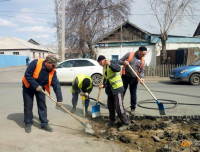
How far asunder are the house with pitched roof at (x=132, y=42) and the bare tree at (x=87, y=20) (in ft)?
3.19

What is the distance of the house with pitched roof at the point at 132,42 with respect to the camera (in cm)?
2119

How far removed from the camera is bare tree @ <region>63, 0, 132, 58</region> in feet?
66.3

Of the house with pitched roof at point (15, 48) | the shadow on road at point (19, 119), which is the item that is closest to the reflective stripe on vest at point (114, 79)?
the shadow on road at point (19, 119)

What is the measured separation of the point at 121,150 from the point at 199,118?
8.96 feet

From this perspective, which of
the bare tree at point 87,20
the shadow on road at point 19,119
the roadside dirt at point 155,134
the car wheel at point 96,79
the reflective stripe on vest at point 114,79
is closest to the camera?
the roadside dirt at point 155,134

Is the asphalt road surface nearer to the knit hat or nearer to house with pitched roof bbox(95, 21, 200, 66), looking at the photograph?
the knit hat

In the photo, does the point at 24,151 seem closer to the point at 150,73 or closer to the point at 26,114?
the point at 26,114

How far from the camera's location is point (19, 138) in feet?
14.0

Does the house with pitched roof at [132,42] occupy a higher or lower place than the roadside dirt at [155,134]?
higher

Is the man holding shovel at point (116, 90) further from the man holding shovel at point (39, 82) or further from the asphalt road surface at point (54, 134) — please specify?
the man holding shovel at point (39, 82)

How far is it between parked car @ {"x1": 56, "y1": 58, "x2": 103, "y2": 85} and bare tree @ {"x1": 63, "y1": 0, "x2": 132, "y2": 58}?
346 inches

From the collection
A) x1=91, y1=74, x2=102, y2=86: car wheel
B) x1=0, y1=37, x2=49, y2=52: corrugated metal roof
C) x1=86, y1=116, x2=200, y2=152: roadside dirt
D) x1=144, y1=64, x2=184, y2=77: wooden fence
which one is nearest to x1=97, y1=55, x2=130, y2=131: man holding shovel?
x1=86, y1=116, x2=200, y2=152: roadside dirt

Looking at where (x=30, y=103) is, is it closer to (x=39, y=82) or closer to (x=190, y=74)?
(x=39, y=82)

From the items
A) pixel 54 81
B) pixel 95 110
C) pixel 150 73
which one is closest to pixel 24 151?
pixel 54 81
